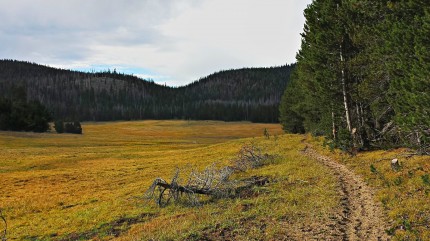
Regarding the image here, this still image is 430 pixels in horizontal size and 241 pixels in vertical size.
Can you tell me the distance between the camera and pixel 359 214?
1371cm

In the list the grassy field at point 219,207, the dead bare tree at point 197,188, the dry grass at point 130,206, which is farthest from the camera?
the dead bare tree at point 197,188

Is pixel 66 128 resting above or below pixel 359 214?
above

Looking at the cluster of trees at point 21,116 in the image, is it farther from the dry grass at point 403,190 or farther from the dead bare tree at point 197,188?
the dry grass at point 403,190

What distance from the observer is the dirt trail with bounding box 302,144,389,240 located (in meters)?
11.5

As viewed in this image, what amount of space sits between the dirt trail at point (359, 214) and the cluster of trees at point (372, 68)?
398 centimetres

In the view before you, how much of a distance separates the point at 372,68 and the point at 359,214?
15679mm

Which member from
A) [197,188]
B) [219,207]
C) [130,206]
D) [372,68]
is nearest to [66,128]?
[130,206]

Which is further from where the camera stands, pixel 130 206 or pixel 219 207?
pixel 130 206

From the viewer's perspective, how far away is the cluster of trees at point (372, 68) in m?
15.7

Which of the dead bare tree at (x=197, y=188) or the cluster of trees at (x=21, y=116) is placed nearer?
the dead bare tree at (x=197, y=188)

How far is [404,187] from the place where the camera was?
16500mm

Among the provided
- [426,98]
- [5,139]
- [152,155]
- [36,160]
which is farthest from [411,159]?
[5,139]

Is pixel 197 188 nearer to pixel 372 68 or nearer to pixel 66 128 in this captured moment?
pixel 372 68

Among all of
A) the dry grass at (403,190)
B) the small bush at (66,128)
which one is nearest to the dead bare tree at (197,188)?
the dry grass at (403,190)
